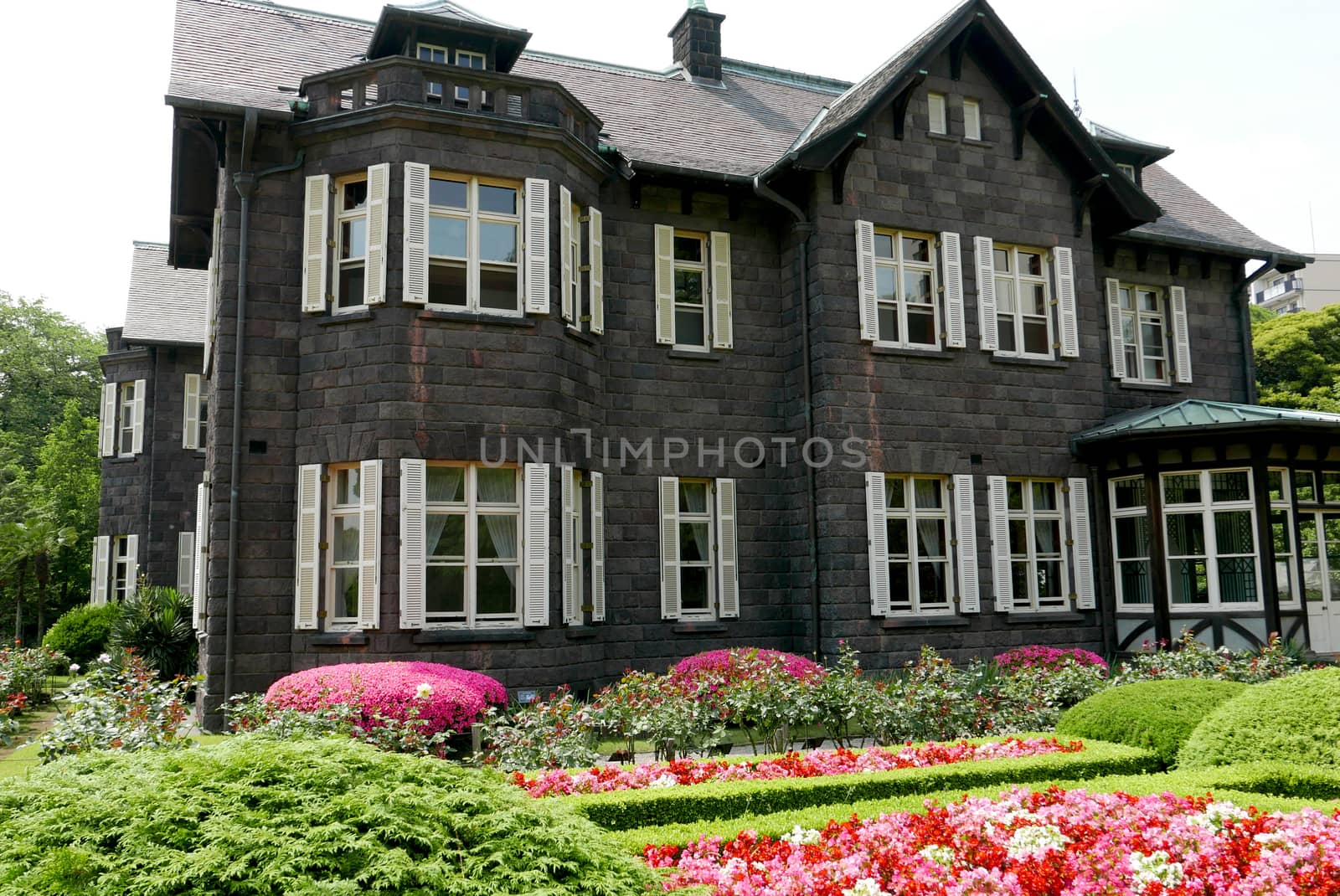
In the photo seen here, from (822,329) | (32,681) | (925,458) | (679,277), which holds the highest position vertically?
(679,277)

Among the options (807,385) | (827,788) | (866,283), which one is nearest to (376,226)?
Answer: (807,385)

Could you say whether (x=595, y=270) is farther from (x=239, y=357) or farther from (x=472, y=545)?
(x=239, y=357)

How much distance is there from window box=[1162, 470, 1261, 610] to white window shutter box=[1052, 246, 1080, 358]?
2432mm

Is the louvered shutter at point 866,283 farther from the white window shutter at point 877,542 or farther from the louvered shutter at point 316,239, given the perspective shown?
the louvered shutter at point 316,239

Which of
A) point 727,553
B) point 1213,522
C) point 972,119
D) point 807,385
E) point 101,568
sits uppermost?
point 972,119

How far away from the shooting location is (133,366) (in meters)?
25.0

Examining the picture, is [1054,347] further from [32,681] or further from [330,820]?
[32,681]

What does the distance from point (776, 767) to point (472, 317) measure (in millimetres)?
7028

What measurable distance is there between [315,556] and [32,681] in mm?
8169

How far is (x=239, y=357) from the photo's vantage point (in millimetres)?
12594

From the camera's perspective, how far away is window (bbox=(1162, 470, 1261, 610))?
14.8 meters

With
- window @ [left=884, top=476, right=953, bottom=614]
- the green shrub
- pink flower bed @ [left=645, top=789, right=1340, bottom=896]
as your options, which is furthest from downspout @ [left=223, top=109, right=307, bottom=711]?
the green shrub

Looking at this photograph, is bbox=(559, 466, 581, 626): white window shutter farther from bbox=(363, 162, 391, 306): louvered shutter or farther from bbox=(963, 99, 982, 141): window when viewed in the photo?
bbox=(963, 99, 982, 141): window

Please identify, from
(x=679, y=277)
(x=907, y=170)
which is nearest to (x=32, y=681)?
(x=679, y=277)
